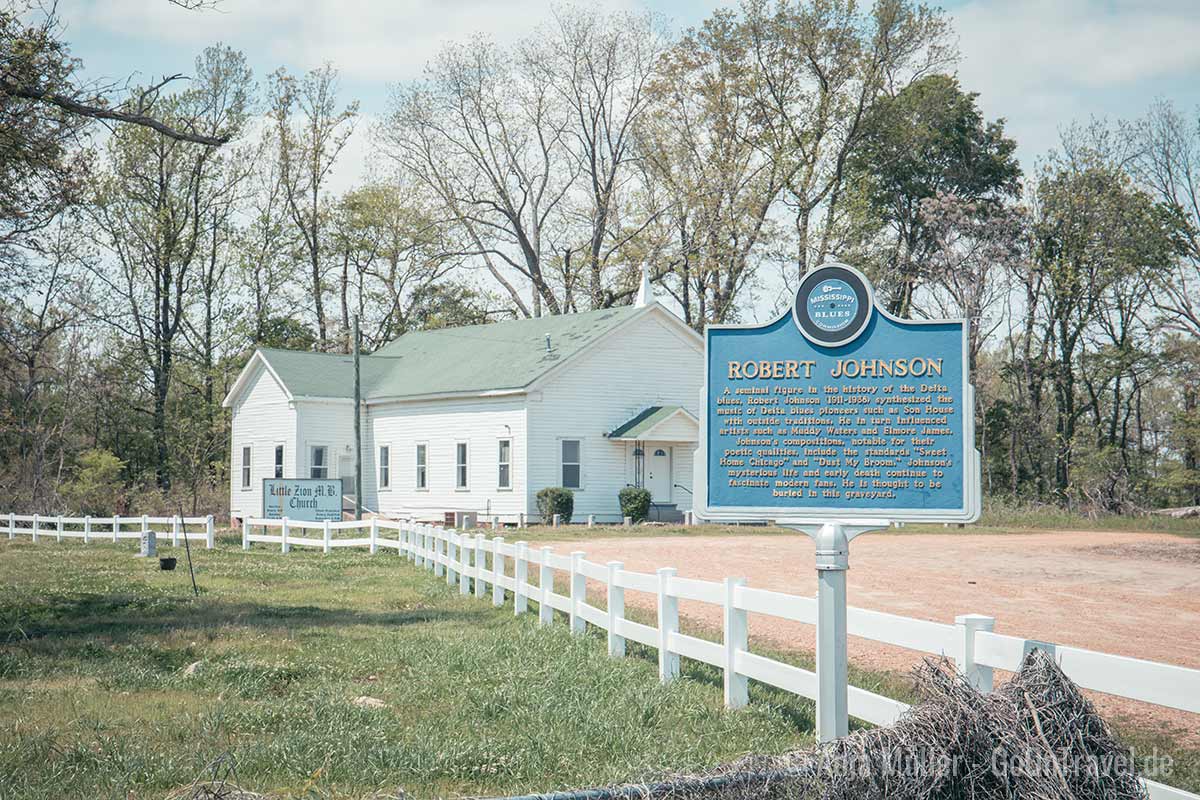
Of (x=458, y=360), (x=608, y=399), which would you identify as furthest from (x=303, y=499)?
(x=458, y=360)

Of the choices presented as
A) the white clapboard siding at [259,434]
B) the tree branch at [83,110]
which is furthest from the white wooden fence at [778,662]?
the white clapboard siding at [259,434]

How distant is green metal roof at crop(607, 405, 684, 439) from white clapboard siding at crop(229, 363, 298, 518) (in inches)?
464

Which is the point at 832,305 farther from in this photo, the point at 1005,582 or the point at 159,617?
the point at 1005,582

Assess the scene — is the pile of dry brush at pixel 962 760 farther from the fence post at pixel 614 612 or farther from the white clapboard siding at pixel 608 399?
the white clapboard siding at pixel 608 399

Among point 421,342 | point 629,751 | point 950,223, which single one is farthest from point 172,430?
point 629,751

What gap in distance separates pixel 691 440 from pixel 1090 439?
18790 mm

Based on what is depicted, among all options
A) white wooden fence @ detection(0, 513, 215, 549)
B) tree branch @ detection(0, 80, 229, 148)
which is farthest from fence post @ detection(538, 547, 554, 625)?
white wooden fence @ detection(0, 513, 215, 549)

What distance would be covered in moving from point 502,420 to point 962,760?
3330 centimetres

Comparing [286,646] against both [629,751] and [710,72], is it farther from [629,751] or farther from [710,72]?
[710,72]

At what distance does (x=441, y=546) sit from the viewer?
67.7 ft

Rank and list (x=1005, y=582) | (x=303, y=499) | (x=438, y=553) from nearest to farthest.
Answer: (x=1005, y=582), (x=438, y=553), (x=303, y=499)

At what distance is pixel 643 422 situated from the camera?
125 ft

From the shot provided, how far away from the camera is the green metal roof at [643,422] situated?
123ft

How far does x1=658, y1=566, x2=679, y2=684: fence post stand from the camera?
10242mm
